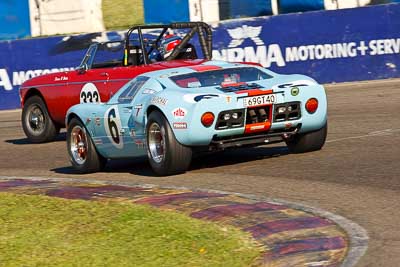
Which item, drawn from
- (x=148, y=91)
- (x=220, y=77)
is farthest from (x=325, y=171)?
(x=148, y=91)

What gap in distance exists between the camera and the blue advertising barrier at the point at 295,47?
20.2 metres

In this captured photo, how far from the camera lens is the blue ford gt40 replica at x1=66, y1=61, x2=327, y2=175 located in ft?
31.1

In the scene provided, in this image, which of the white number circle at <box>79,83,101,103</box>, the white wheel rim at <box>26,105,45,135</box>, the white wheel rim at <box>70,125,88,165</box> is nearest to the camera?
the white wheel rim at <box>70,125,88,165</box>

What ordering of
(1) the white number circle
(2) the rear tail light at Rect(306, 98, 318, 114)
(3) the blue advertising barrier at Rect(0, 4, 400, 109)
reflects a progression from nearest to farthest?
(2) the rear tail light at Rect(306, 98, 318, 114)
(1) the white number circle
(3) the blue advertising barrier at Rect(0, 4, 400, 109)

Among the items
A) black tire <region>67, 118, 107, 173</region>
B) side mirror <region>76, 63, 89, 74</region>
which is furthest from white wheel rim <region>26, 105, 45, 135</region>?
black tire <region>67, 118, 107, 173</region>

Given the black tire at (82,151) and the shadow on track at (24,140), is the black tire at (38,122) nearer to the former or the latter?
the shadow on track at (24,140)

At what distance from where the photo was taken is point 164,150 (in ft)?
31.7

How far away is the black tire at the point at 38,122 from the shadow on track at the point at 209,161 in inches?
122

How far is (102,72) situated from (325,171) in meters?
4.71

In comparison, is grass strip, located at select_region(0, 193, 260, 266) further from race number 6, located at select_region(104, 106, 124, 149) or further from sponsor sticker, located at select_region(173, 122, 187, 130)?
race number 6, located at select_region(104, 106, 124, 149)

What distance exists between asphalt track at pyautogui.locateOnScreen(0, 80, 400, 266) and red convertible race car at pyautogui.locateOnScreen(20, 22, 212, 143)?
1.39 feet

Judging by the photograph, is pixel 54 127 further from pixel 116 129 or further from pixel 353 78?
pixel 353 78

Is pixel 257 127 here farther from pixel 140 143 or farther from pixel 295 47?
pixel 295 47

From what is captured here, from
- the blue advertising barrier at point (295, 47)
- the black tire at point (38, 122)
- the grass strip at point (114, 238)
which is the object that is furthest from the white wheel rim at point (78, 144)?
the blue advertising barrier at point (295, 47)
